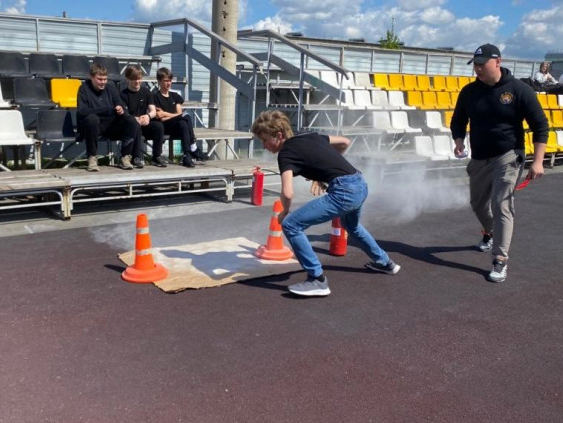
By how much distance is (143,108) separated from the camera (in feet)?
27.9

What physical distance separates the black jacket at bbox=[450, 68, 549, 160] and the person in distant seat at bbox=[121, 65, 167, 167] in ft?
14.8

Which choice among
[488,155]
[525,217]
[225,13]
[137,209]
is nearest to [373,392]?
[488,155]

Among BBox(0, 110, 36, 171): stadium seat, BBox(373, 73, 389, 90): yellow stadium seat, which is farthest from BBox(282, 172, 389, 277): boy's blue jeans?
BBox(373, 73, 389, 90): yellow stadium seat

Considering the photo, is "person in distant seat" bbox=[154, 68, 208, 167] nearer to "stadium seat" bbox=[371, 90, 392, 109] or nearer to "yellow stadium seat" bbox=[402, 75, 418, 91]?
"stadium seat" bbox=[371, 90, 392, 109]

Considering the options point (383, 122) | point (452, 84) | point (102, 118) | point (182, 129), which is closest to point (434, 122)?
point (383, 122)

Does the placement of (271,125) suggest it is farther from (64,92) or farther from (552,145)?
(552,145)

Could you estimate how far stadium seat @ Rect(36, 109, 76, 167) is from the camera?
8.13 m

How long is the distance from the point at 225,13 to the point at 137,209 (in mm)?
5017

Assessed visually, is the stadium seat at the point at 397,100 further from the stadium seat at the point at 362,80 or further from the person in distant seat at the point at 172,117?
the person in distant seat at the point at 172,117

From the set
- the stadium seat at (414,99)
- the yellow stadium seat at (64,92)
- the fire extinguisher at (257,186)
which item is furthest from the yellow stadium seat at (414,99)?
the yellow stadium seat at (64,92)

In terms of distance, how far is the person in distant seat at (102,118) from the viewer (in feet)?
25.2

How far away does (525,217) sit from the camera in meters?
8.48

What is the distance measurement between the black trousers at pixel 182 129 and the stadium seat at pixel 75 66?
265cm

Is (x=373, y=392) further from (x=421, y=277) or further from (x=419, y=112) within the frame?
(x=419, y=112)
